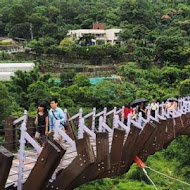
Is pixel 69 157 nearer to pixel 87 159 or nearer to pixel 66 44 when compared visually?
pixel 87 159

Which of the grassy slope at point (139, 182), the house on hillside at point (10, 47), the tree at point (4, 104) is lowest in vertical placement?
the grassy slope at point (139, 182)

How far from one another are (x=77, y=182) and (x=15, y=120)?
1366 mm

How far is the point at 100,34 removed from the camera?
45844mm

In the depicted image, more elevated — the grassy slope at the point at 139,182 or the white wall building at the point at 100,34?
the white wall building at the point at 100,34

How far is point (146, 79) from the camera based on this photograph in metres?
28.8

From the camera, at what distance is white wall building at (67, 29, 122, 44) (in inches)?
1738

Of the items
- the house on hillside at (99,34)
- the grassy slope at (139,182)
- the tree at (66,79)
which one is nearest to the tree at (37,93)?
the tree at (66,79)

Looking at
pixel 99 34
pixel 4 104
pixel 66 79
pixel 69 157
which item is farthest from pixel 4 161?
pixel 99 34

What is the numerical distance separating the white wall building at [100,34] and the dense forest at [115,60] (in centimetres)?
154

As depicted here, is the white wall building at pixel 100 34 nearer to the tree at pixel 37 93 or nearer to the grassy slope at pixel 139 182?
the tree at pixel 37 93

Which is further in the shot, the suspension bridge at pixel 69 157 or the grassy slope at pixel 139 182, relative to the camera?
the grassy slope at pixel 139 182

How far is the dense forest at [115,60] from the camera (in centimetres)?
1402

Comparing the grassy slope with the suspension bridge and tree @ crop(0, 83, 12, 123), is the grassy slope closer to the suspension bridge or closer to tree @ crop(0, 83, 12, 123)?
tree @ crop(0, 83, 12, 123)

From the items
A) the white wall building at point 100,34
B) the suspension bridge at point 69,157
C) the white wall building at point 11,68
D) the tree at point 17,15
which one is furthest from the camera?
the tree at point 17,15
